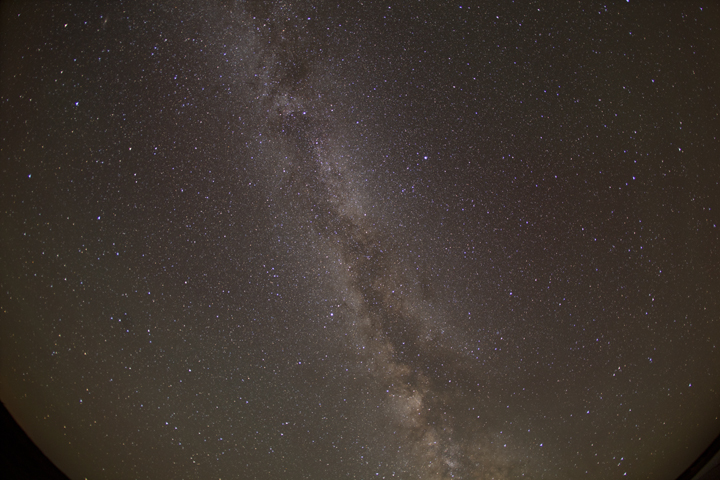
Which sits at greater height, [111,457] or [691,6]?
[691,6]

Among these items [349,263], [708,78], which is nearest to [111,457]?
[349,263]

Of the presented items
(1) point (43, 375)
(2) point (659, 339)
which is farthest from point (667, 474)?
(1) point (43, 375)

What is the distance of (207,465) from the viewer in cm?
104

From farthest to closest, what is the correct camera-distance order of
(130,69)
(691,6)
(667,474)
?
(667,474) < (691,6) < (130,69)

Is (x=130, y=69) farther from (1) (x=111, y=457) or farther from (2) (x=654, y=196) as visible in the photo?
(2) (x=654, y=196)

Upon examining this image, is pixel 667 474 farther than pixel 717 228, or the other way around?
pixel 667 474

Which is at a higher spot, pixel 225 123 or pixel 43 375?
pixel 225 123

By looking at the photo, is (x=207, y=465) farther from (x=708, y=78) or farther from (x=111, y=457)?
(x=708, y=78)

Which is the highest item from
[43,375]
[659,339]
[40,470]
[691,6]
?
[691,6]

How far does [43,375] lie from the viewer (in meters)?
1.04

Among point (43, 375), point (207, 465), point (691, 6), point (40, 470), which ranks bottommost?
point (40, 470)

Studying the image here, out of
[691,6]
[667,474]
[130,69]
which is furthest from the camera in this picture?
[667,474]

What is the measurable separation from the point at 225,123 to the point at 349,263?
658mm

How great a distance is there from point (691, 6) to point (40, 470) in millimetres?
3202
